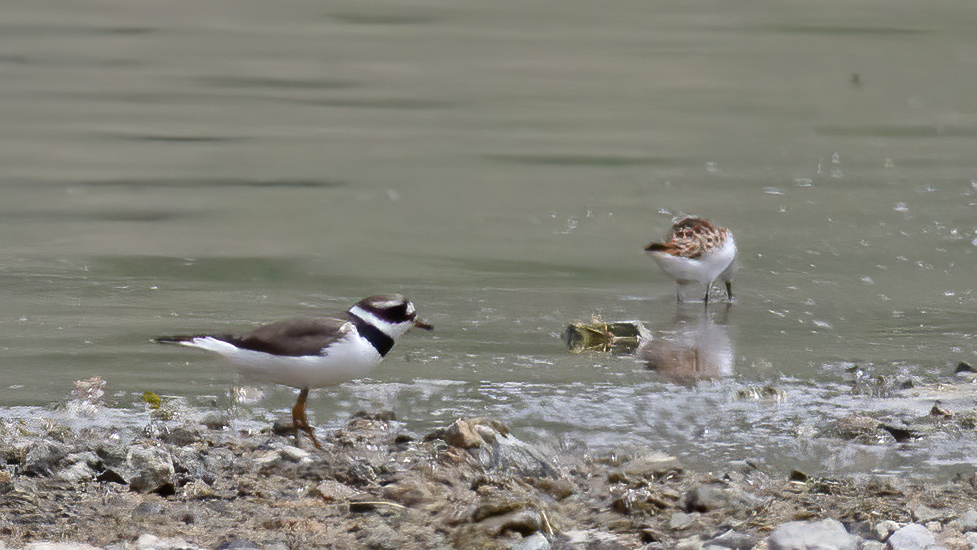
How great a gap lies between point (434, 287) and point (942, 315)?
3106 mm

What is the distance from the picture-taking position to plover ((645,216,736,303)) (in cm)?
788

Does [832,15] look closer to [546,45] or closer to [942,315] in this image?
[546,45]

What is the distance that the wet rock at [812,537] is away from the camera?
4070 mm

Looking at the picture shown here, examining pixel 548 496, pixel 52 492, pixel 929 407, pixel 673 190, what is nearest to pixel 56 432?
pixel 52 492

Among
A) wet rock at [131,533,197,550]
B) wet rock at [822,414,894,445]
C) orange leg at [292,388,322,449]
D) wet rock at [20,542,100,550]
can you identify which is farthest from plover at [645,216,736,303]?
wet rock at [20,542,100,550]

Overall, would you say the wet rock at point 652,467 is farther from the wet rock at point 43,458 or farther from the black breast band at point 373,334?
the wet rock at point 43,458

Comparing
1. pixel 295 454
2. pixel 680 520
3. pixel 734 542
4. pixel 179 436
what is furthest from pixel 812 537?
pixel 179 436

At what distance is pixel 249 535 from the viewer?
434 centimetres

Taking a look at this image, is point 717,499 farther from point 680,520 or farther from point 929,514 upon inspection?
point 929,514

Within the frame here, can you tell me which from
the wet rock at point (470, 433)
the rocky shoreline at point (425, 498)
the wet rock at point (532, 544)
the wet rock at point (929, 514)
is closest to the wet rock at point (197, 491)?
the rocky shoreline at point (425, 498)

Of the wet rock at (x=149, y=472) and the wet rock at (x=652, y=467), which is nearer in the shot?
the wet rock at (x=149, y=472)

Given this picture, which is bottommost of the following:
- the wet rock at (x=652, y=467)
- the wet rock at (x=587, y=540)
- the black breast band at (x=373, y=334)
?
the wet rock at (x=587, y=540)

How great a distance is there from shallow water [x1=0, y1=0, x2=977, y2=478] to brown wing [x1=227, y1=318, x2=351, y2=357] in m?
0.55

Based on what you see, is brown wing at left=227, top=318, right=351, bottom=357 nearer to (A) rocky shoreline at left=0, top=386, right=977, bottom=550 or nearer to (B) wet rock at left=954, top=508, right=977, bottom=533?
(A) rocky shoreline at left=0, top=386, right=977, bottom=550
